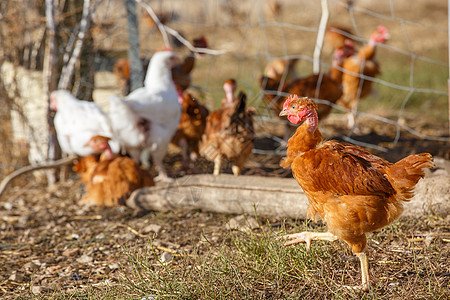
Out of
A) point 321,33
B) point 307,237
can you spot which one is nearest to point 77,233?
point 307,237

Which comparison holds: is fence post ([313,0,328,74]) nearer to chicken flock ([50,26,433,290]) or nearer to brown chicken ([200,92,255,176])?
chicken flock ([50,26,433,290])

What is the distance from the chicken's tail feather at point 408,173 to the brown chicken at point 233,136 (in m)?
1.84

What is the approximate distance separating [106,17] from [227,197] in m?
2.47

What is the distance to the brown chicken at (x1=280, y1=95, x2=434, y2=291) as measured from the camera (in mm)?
2367

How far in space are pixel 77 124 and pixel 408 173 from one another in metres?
3.21

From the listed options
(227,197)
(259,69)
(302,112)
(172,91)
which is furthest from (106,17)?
(259,69)

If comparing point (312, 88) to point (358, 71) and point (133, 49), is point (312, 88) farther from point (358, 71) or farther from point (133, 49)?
point (133, 49)

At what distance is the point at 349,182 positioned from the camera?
7.89 ft

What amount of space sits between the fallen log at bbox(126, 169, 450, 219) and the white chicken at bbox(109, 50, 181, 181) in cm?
65

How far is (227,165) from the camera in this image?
436 cm

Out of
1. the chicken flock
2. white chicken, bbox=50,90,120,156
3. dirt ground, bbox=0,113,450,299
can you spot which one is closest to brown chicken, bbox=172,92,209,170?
the chicken flock

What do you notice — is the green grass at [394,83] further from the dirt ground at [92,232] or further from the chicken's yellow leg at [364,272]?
the chicken's yellow leg at [364,272]

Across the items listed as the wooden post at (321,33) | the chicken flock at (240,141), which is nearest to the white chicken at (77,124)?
the chicken flock at (240,141)

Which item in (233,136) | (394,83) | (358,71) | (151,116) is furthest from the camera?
(394,83)
